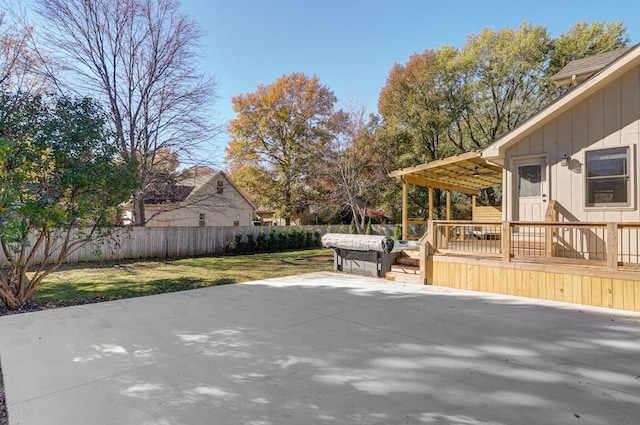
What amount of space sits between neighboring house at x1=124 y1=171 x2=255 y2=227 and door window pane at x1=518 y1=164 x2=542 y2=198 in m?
11.9

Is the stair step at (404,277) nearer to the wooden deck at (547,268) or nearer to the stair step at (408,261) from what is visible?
the wooden deck at (547,268)

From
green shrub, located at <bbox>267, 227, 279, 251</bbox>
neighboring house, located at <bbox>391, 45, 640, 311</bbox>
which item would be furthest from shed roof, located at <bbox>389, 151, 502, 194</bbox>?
green shrub, located at <bbox>267, 227, 279, 251</bbox>

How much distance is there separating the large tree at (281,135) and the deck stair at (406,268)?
14895mm

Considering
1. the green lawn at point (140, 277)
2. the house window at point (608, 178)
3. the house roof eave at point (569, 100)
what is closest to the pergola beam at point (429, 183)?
the house roof eave at point (569, 100)

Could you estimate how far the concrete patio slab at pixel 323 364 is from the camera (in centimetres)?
234

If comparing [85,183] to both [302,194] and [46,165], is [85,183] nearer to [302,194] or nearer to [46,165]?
[46,165]

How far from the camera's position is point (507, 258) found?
Result: 20.4 feet

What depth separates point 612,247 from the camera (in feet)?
16.9

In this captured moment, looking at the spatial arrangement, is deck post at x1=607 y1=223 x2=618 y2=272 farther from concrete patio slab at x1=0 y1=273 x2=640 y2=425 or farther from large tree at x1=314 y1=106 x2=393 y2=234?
large tree at x1=314 y1=106 x2=393 y2=234

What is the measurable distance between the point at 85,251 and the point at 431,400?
42.2 feet

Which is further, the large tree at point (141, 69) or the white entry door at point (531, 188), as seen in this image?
the large tree at point (141, 69)

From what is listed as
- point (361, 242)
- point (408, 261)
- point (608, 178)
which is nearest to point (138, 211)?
point (361, 242)

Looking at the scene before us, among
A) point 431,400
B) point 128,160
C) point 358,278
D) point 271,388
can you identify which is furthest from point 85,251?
point 431,400

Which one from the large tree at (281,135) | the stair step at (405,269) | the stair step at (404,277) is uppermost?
the large tree at (281,135)
